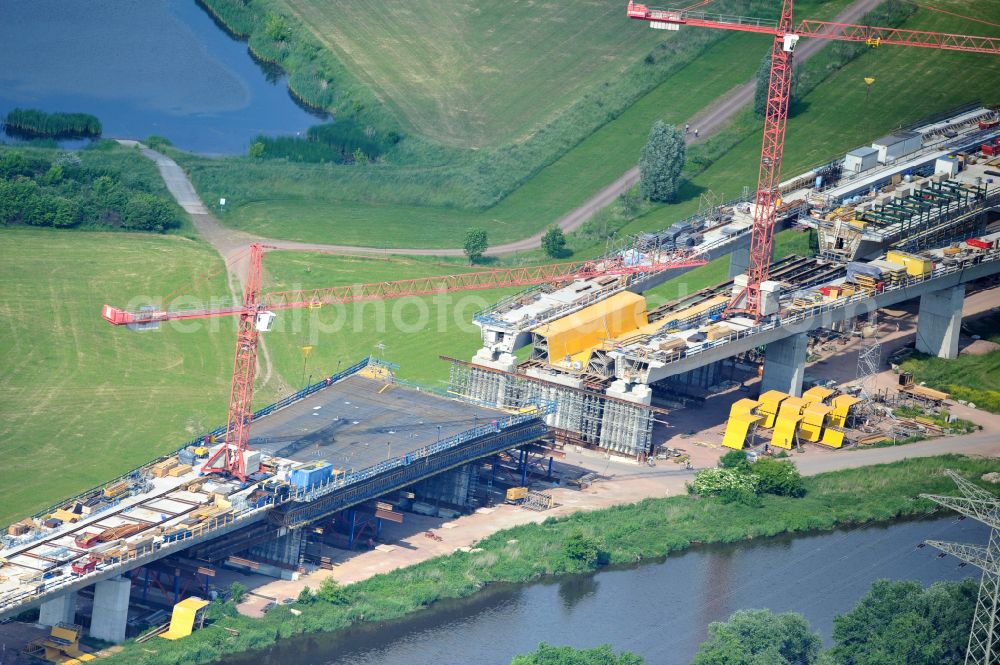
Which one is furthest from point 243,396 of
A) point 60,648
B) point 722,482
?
point 722,482

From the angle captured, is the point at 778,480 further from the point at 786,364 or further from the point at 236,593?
the point at 236,593

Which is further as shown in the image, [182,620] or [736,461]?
[736,461]

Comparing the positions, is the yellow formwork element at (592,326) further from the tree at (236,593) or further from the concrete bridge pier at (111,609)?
the concrete bridge pier at (111,609)

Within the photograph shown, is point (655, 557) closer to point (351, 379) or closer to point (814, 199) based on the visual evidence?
point (351, 379)

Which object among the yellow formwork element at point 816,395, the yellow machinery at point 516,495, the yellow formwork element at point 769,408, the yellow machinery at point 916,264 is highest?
the yellow machinery at point 916,264

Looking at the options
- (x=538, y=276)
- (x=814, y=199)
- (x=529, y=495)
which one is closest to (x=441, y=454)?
(x=529, y=495)

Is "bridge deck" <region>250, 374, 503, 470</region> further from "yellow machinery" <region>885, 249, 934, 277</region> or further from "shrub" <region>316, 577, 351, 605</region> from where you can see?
→ "yellow machinery" <region>885, 249, 934, 277</region>

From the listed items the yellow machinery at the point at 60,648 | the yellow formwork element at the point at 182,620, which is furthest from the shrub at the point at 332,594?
the yellow machinery at the point at 60,648
